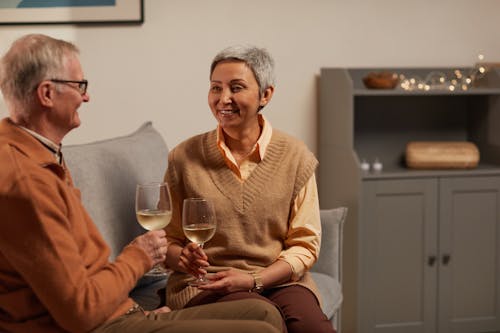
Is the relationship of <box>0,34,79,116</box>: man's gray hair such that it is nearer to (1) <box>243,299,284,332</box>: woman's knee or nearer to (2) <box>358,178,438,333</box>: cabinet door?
(1) <box>243,299,284,332</box>: woman's knee

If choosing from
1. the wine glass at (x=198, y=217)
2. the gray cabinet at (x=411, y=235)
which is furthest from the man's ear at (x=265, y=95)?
the gray cabinet at (x=411, y=235)

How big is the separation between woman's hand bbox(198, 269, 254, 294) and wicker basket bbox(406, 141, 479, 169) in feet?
5.73

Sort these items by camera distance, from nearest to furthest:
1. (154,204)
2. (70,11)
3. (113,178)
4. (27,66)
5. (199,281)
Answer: (27,66)
(154,204)
(199,281)
(113,178)
(70,11)

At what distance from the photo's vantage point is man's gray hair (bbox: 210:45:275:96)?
2.58 m

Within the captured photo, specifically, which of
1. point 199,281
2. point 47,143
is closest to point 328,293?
point 199,281

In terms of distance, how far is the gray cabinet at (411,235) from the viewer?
3.83 metres

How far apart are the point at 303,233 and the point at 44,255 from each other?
1.02 meters

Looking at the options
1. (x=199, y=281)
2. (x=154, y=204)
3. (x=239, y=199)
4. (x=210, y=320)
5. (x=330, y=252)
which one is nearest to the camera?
(x=210, y=320)

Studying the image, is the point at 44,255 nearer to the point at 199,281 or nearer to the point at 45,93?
the point at 45,93

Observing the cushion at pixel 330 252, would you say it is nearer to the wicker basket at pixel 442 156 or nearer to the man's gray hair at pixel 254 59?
the man's gray hair at pixel 254 59

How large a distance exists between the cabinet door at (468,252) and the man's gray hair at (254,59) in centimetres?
152

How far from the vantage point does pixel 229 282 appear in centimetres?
242

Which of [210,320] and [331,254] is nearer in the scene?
[210,320]

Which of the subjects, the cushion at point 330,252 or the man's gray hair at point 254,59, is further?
the cushion at point 330,252
